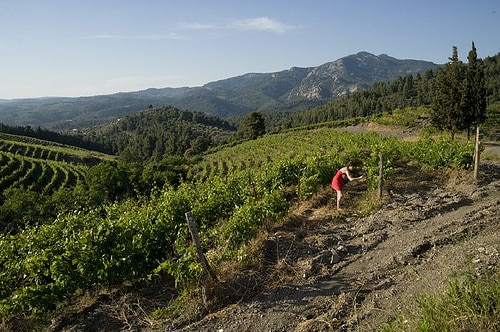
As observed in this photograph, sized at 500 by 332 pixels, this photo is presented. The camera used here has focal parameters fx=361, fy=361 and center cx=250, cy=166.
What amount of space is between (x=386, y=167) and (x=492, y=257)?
7.40 meters

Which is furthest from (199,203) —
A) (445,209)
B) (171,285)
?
(445,209)

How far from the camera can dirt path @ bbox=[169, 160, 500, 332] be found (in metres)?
5.44

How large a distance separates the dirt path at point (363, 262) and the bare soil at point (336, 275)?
2 cm

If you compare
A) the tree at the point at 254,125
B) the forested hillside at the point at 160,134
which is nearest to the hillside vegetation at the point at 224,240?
the tree at the point at 254,125

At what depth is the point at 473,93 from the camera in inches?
1082

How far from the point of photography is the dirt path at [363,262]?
5441 mm

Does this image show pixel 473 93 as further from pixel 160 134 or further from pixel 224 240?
pixel 160 134

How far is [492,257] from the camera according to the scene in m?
5.78

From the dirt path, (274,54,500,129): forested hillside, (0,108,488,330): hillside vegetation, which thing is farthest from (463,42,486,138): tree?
(274,54,500,129): forested hillside

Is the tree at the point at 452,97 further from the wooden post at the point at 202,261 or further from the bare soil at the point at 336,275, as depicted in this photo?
the wooden post at the point at 202,261

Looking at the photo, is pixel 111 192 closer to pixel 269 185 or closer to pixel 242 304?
pixel 269 185

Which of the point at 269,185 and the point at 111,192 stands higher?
the point at 269,185

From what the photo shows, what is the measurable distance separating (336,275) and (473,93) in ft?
88.6

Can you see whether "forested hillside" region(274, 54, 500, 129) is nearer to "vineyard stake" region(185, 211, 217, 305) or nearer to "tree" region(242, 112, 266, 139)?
"tree" region(242, 112, 266, 139)
